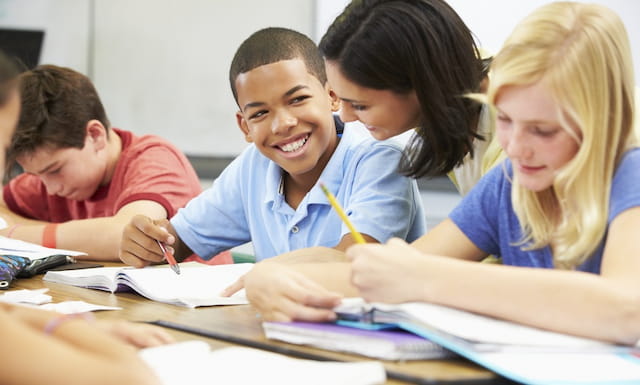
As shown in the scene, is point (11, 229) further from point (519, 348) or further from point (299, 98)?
point (519, 348)

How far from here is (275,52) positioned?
68.2 inches

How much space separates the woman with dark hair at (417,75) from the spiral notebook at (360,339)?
0.59 meters

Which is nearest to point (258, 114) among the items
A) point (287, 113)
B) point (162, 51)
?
point (287, 113)

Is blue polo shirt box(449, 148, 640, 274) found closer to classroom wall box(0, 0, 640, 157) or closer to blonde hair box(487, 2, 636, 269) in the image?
blonde hair box(487, 2, 636, 269)

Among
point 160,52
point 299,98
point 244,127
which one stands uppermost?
point 299,98

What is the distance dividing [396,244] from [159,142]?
5.15ft

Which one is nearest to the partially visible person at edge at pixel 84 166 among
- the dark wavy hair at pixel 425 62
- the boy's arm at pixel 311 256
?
the boy's arm at pixel 311 256

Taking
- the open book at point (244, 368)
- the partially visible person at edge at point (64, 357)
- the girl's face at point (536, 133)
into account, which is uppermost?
the girl's face at point (536, 133)

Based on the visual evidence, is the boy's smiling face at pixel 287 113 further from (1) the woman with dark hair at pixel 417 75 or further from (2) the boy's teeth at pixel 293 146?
(1) the woman with dark hair at pixel 417 75

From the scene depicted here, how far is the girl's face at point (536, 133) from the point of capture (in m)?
1.05

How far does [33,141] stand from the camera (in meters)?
2.25

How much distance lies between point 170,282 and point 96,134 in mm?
1022

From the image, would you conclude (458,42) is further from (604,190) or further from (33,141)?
(33,141)

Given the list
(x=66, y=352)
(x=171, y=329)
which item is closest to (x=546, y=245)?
(x=171, y=329)
